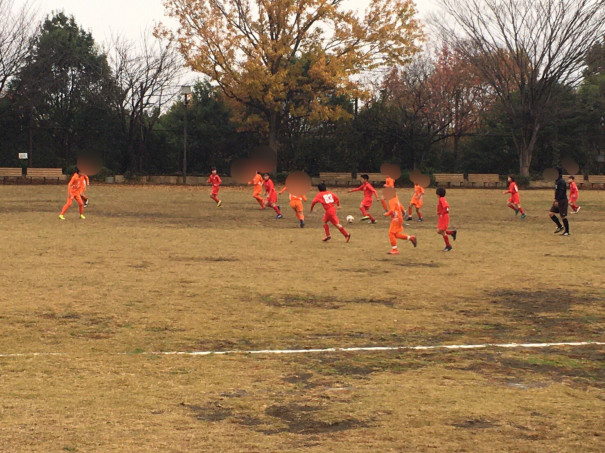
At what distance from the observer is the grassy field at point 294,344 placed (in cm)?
646

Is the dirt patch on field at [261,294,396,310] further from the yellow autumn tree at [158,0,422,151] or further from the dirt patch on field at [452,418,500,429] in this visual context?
Result: the yellow autumn tree at [158,0,422,151]

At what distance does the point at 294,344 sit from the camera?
9414 mm

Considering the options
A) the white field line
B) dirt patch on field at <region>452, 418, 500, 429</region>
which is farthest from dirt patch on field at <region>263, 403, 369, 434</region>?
the white field line

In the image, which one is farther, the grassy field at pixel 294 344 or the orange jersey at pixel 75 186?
the orange jersey at pixel 75 186

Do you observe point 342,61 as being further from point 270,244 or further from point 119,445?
point 119,445

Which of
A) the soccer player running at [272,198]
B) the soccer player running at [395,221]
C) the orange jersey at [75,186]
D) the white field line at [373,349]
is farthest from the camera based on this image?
the soccer player running at [272,198]

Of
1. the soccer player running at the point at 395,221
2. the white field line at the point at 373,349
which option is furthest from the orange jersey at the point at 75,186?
the white field line at the point at 373,349

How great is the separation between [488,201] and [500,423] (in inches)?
1309

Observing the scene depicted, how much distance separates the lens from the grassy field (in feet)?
21.2

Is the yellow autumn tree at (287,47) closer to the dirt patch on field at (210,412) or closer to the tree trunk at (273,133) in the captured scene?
the tree trunk at (273,133)

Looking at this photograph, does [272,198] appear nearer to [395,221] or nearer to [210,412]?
[395,221]

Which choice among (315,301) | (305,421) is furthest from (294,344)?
(315,301)

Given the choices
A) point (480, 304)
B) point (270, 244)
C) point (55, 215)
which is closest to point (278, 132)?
point (55, 215)

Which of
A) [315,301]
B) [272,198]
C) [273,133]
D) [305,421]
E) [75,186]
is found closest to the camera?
[305,421]
